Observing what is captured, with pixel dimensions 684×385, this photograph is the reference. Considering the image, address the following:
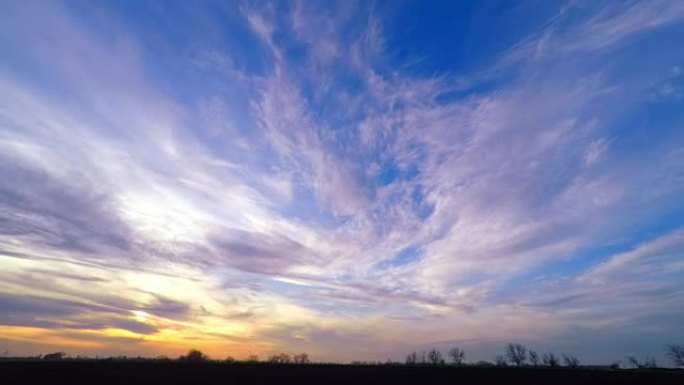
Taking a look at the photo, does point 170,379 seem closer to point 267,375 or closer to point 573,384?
point 267,375

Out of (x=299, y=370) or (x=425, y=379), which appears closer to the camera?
(x=425, y=379)

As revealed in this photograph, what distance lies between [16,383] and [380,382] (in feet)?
141

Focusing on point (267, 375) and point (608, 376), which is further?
point (608, 376)

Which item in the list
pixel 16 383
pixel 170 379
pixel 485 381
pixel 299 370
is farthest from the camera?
pixel 299 370

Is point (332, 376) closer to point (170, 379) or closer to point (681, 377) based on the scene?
point (170, 379)

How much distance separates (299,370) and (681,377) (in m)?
57.6

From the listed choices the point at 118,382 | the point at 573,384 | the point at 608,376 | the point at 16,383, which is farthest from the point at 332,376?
the point at 608,376

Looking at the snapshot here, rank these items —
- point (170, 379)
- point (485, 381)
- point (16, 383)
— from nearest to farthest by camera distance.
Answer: point (16, 383) → point (170, 379) → point (485, 381)

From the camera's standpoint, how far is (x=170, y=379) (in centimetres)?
5925

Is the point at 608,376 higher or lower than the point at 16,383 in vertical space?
higher

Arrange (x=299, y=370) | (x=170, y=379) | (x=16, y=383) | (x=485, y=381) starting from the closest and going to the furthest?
1. (x=16, y=383)
2. (x=170, y=379)
3. (x=485, y=381)
4. (x=299, y=370)

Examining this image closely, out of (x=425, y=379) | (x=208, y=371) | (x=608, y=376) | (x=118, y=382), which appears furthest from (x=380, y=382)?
(x=608, y=376)

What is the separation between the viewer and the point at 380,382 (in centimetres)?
6288

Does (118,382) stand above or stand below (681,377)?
below
